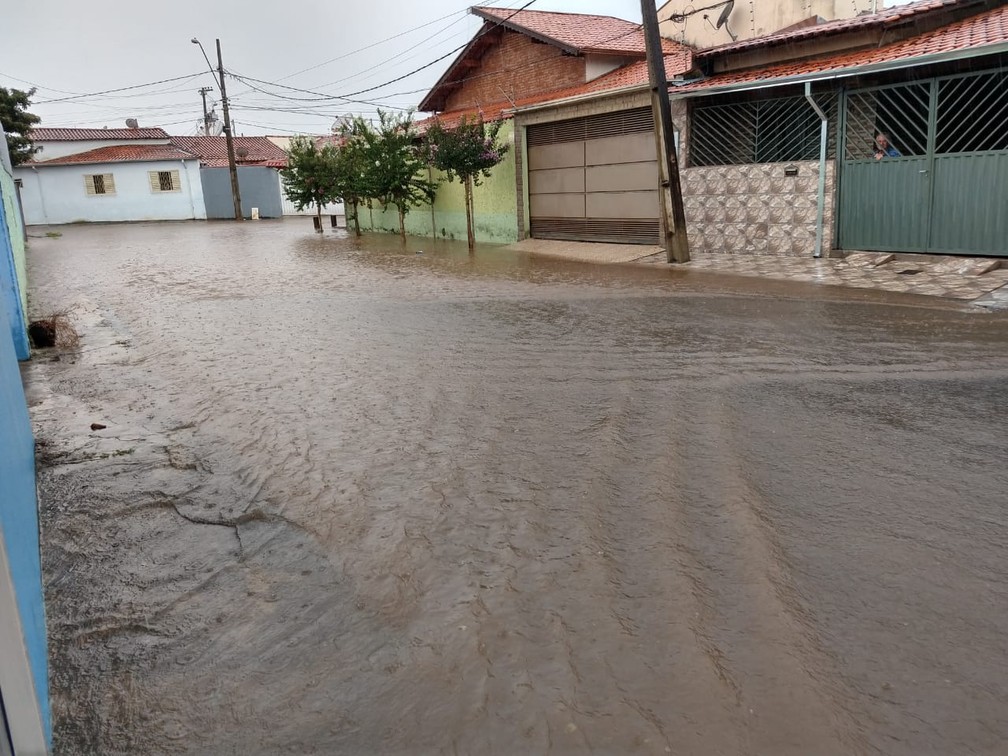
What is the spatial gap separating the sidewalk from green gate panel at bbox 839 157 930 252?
0.32 meters

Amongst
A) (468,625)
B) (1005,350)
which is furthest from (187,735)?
(1005,350)

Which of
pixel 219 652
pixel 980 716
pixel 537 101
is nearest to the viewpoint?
pixel 980 716

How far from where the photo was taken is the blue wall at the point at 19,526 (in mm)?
2389

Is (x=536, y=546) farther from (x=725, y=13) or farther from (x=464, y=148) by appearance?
(x=725, y=13)

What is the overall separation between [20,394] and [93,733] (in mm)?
2438

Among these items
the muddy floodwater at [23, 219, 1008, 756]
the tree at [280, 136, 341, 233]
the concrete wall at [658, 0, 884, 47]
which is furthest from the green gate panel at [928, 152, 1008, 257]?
the tree at [280, 136, 341, 233]

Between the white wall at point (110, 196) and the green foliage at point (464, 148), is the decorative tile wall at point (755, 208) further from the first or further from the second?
the white wall at point (110, 196)

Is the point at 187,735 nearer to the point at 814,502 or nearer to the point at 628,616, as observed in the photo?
the point at 628,616

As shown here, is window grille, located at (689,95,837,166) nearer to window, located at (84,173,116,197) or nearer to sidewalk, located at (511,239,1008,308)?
sidewalk, located at (511,239,1008,308)

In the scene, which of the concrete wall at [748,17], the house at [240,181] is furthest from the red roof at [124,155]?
the concrete wall at [748,17]

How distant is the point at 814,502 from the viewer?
3.99 metres

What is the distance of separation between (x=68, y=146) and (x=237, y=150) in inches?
372

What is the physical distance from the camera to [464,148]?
62.0ft

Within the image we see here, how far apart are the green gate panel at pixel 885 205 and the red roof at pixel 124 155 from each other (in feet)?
120
